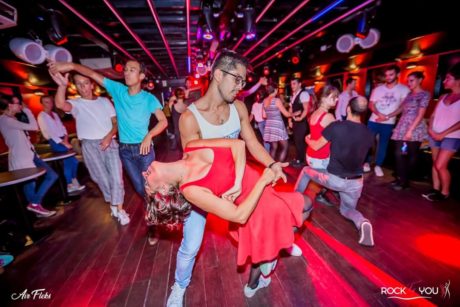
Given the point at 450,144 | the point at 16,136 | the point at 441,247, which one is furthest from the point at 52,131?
the point at 450,144

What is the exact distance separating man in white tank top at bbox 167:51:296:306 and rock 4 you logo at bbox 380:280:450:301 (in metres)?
1.43

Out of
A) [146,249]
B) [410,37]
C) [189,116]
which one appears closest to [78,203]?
[146,249]

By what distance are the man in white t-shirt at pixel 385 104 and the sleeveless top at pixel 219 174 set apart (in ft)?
13.3

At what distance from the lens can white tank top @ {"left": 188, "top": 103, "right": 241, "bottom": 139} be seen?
1497 millimetres

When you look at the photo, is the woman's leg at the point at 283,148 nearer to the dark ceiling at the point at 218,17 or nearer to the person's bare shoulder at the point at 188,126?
the dark ceiling at the point at 218,17

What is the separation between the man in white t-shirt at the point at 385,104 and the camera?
3.78m

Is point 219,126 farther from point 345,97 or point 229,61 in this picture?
point 345,97

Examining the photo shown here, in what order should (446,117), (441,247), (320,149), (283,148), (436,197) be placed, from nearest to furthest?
1. (441,247)
2. (320,149)
3. (446,117)
4. (436,197)
5. (283,148)

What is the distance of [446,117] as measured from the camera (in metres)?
2.96

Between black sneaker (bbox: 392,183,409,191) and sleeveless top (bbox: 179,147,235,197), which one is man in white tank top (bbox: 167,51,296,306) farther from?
black sneaker (bbox: 392,183,409,191)

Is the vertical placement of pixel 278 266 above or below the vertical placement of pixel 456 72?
below

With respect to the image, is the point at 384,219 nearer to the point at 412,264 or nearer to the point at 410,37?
the point at 412,264

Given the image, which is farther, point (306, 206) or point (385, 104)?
point (385, 104)

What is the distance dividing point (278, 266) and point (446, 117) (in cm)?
314
